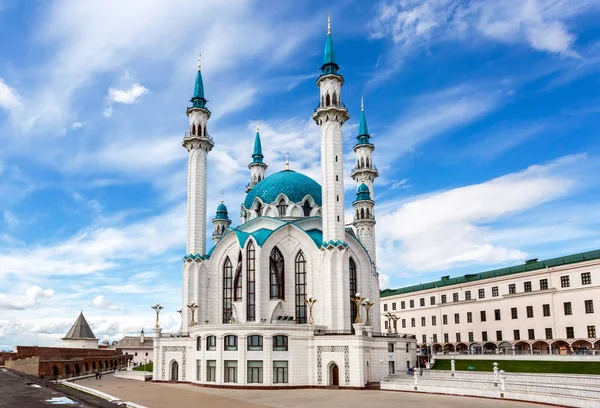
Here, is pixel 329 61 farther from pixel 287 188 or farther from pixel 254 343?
pixel 254 343

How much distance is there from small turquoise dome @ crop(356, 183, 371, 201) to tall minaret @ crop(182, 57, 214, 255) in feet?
56.6

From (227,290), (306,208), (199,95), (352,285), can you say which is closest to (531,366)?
(352,285)

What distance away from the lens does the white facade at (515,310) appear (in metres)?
49.8

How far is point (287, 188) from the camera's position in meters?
57.2

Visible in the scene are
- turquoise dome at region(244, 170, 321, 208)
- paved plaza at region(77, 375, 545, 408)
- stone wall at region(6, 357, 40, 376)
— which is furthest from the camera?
stone wall at region(6, 357, 40, 376)

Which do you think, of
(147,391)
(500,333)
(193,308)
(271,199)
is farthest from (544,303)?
(147,391)

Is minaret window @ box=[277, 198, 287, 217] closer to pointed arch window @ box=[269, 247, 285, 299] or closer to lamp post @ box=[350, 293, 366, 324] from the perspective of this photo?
pointed arch window @ box=[269, 247, 285, 299]

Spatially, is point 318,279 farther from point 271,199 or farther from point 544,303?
point 544,303

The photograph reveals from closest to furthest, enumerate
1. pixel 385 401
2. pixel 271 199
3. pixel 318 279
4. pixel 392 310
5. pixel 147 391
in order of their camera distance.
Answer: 1. pixel 385 401
2. pixel 147 391
3. pixel 318 279
4. pixel 271 199
5. pixel 392 310

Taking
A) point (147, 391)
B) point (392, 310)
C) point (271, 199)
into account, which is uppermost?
point (271, 199)

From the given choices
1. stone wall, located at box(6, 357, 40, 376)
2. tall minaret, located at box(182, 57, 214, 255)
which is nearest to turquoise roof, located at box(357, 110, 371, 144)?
tall minaret, located at box(182, 57, 214, 255)

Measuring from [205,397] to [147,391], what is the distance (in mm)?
7214

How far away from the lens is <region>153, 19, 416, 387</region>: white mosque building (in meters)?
41.7

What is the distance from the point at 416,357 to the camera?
49.9 meters
